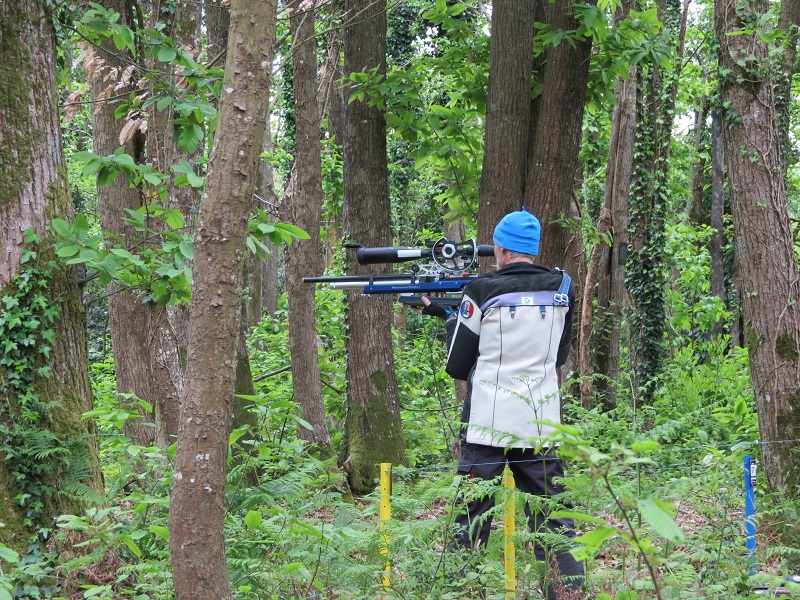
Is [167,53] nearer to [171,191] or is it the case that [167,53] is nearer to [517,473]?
[171,191]

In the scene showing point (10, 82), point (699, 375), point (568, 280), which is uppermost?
point (10, 82)

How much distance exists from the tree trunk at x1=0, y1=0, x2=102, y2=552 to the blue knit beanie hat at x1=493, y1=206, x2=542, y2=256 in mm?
2594

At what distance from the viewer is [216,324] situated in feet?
11.0

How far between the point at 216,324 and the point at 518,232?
217 cm

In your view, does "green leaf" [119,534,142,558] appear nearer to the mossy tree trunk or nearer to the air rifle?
the air rifle

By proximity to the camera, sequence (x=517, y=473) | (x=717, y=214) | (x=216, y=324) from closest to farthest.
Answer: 1. (x=216, y=324)
2. (x=517, y=473)
3. (x=717, y=214)

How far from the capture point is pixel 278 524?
170 inches

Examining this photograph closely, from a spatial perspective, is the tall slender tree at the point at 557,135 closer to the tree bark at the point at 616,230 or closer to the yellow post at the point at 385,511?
the yellow post at the point at 385,511

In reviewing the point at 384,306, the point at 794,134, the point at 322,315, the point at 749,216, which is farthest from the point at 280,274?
the point at 749,216

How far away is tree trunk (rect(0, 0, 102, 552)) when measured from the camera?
459 cm

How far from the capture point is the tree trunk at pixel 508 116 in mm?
6797

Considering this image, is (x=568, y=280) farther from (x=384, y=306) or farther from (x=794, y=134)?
(x=794, y=134)

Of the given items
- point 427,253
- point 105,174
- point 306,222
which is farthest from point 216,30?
point 427,253

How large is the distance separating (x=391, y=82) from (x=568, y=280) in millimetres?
3826
